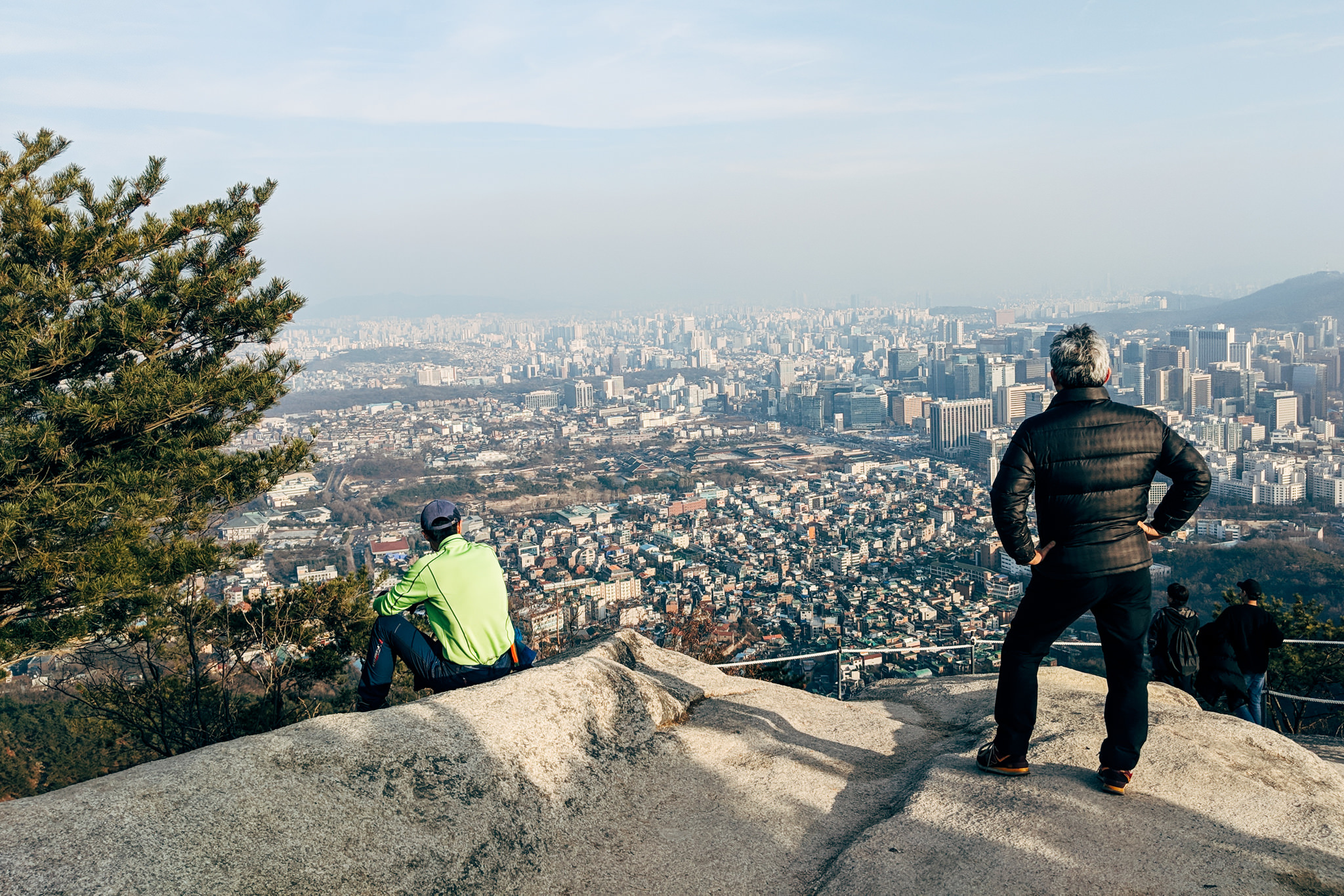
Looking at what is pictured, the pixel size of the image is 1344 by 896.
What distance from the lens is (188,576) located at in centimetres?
525

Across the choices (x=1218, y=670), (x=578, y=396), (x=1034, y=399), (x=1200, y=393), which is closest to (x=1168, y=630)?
(x=1218, y=670)

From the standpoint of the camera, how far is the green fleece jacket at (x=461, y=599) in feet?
9.82

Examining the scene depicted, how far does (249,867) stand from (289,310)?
5.00 metres

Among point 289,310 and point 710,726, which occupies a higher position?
point 289,310

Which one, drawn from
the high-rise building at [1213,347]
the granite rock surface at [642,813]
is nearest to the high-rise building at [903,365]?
the high-rise building at [1213,347]

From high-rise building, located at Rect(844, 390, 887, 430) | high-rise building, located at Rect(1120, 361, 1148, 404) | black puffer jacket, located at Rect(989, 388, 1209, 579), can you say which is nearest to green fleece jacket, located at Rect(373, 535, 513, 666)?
black puffer jacket, located at Rect(989, 388, 1209, 579)

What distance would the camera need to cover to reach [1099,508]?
246 centimetres

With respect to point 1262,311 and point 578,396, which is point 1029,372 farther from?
point 1262,311

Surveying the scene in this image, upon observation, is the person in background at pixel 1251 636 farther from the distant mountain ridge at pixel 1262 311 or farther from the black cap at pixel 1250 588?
the distant mountain ridge at pixel 1262 311

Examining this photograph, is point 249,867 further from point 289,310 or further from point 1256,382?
point 1256,382

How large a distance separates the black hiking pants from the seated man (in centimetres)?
168

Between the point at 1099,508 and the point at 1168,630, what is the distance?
6.15 ft

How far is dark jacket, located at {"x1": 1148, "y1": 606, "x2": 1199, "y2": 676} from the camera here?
389 cm

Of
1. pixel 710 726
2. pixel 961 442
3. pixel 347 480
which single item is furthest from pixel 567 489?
pixel 710 726
